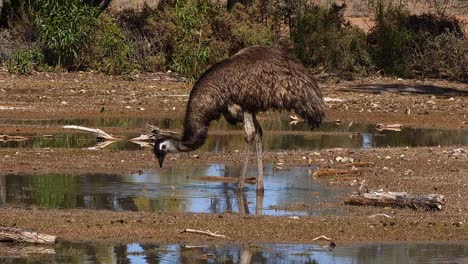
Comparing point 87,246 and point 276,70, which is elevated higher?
point 276,70

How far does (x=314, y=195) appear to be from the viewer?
14539mm

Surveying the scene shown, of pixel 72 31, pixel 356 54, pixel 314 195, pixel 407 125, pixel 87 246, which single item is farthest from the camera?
pixel 356 54

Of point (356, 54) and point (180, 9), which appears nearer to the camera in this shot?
point (180, 9)

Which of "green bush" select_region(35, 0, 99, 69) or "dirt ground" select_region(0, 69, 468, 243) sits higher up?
"green bush" select_region(35, 0, 99, 69)

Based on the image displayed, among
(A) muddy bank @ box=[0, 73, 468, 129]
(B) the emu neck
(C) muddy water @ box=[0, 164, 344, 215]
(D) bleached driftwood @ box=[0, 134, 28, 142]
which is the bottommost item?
(C) muddy water @ box=[0, 164, 344, 215]

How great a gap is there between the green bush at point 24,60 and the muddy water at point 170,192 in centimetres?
1514

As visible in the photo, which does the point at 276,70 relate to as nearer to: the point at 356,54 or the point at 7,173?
the point at 7,173

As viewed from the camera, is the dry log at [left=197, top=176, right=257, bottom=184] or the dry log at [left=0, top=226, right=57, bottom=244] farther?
the dry log at [left=197, top=176, right=257, bottom=184]

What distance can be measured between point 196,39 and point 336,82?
415cm

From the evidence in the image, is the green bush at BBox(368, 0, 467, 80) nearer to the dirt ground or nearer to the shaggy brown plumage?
the dirt ground

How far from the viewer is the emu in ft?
47.6

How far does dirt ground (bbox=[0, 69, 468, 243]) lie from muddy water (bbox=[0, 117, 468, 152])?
2.77 feet

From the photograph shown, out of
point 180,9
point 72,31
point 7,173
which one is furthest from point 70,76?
point 7,173

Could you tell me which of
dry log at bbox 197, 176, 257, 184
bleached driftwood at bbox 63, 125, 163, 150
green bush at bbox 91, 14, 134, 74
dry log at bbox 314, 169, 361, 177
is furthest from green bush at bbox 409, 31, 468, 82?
dry log at bbox 197, 176, 257, 184
